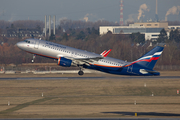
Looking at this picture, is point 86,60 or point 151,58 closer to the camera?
point 86,60

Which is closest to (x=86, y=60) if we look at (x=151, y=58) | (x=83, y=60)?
(x=83, y=60)

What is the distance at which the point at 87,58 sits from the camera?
59844 millimetres

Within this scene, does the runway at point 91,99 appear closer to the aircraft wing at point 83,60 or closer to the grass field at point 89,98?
the grass field at point 89,98

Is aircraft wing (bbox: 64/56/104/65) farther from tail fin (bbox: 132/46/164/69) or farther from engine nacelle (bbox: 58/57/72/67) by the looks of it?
tail fin (bbox: 132/46/164/69)

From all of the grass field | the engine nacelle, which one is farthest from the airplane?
the grass field

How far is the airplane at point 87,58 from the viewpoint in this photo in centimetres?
5881

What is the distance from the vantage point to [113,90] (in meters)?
53.4

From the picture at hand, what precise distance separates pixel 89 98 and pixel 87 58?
1513 cm

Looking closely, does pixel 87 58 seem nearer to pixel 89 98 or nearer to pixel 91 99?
pixel 89 98

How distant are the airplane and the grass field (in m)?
2.60

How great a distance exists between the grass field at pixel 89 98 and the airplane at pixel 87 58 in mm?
2602

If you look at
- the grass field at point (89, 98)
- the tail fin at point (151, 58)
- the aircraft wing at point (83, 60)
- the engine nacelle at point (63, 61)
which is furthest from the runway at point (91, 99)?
the aircraft wing at point (83, 60)

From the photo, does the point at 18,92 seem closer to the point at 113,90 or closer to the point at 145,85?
the point at 113,90

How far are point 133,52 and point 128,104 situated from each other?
278 ft
